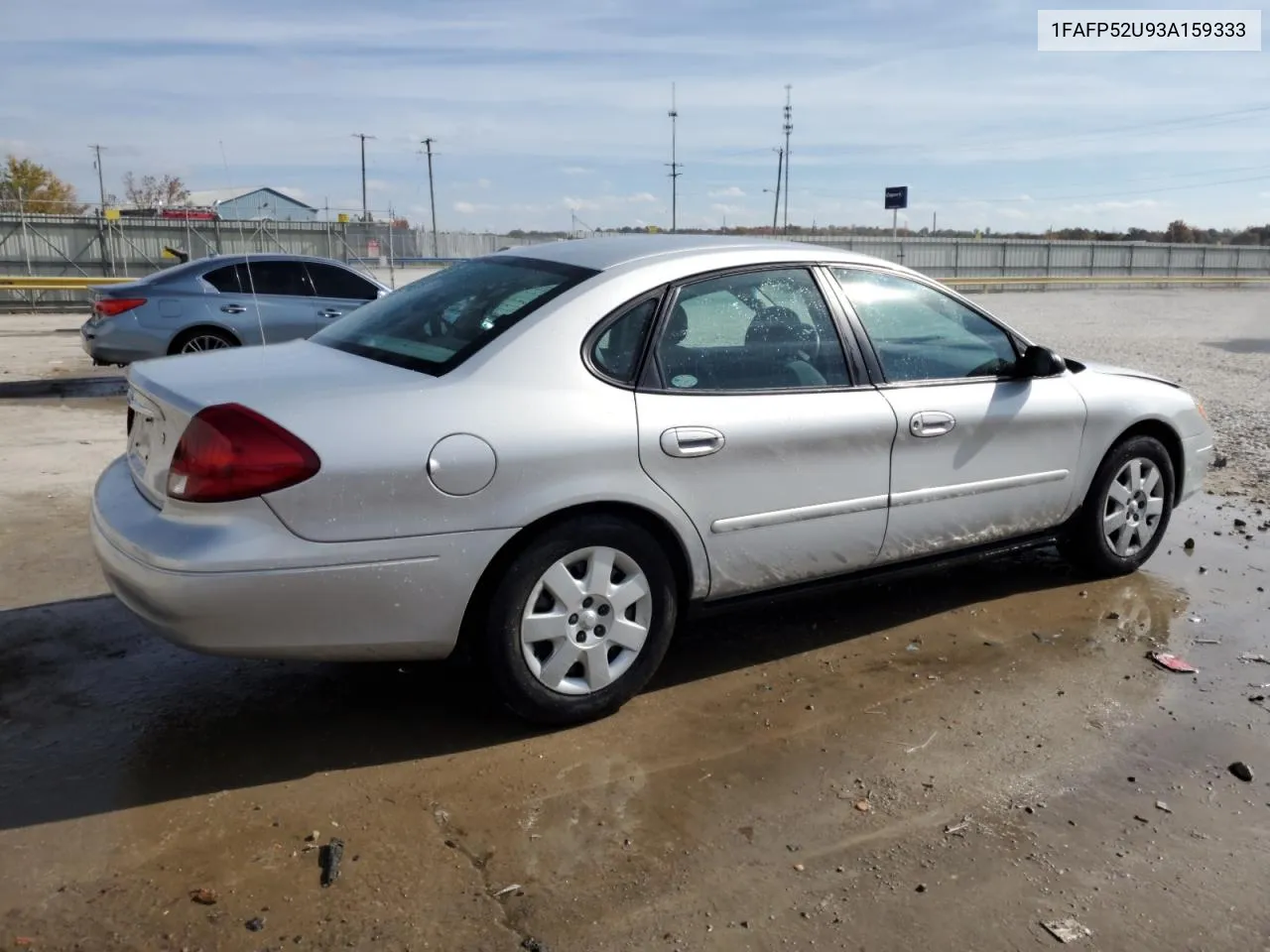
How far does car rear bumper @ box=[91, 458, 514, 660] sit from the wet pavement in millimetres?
458

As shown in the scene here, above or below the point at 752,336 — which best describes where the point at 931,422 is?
below

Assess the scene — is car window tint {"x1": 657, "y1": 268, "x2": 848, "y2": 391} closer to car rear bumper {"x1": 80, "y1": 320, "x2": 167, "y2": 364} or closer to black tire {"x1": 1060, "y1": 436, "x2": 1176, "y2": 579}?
black tire {"x1": 1060, "y1": 436, "x2": 1176, "y2": 579}

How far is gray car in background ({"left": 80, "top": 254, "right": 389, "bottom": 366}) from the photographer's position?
1058cm

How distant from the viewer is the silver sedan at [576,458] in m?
3.21

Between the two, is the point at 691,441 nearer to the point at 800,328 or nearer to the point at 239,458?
the point at 800,328

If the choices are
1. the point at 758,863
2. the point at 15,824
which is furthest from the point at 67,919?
the point at 758,863

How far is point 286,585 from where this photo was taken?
3.17 metres

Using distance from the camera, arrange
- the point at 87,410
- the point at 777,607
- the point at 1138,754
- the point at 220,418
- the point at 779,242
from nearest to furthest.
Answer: the point at 220,418
the point at 1138,754
the point at 779,242
the point at 777,607
the point at 87,410

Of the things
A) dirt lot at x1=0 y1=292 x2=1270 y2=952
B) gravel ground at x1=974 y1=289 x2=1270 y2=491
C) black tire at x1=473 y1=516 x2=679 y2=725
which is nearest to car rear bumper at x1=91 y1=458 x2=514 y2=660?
black tire at x1=473 y1=516 x2=679 y2=725

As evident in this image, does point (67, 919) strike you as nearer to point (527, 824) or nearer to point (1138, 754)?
point (527, 824)

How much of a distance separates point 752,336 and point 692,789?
1.70 meters

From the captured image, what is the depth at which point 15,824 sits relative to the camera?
10.1 feet

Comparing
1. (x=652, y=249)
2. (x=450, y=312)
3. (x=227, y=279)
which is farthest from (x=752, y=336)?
(x=227, y=279)

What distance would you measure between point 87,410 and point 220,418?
7.64 m
